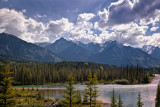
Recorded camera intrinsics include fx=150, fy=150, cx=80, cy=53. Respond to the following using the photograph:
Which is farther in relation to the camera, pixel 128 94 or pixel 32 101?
pixel 128 94

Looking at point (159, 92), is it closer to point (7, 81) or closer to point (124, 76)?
point (7, 81)

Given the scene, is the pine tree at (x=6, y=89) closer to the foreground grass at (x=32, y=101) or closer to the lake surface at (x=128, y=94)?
the foreground grass at (x=32, y=101)

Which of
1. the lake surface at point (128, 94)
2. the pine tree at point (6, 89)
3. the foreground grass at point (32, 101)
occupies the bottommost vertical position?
the lake surface at point (128, 94)

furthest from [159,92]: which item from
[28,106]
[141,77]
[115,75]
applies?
[115,75]

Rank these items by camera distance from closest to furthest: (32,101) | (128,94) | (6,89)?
(6,89) < (32,101) < (128,94)

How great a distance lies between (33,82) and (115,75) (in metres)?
98.2

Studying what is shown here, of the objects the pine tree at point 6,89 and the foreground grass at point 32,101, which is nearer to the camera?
the pine tree at point 6,89

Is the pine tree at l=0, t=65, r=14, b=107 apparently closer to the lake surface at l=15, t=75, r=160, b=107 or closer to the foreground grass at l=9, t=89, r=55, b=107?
the foreground grass at l=9, t=89, r=55, b=107

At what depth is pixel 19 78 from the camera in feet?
516

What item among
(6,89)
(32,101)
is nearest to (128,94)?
(32,101)

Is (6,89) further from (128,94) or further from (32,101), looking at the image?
(128,94)

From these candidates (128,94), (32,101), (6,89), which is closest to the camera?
(6,89)

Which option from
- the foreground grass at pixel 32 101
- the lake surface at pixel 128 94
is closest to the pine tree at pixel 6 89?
the foreground grass at pixel 32 101

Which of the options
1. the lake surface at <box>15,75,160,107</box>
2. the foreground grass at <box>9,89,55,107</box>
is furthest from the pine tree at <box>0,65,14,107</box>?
the lake surface at <box>15,75,160,107</box>
